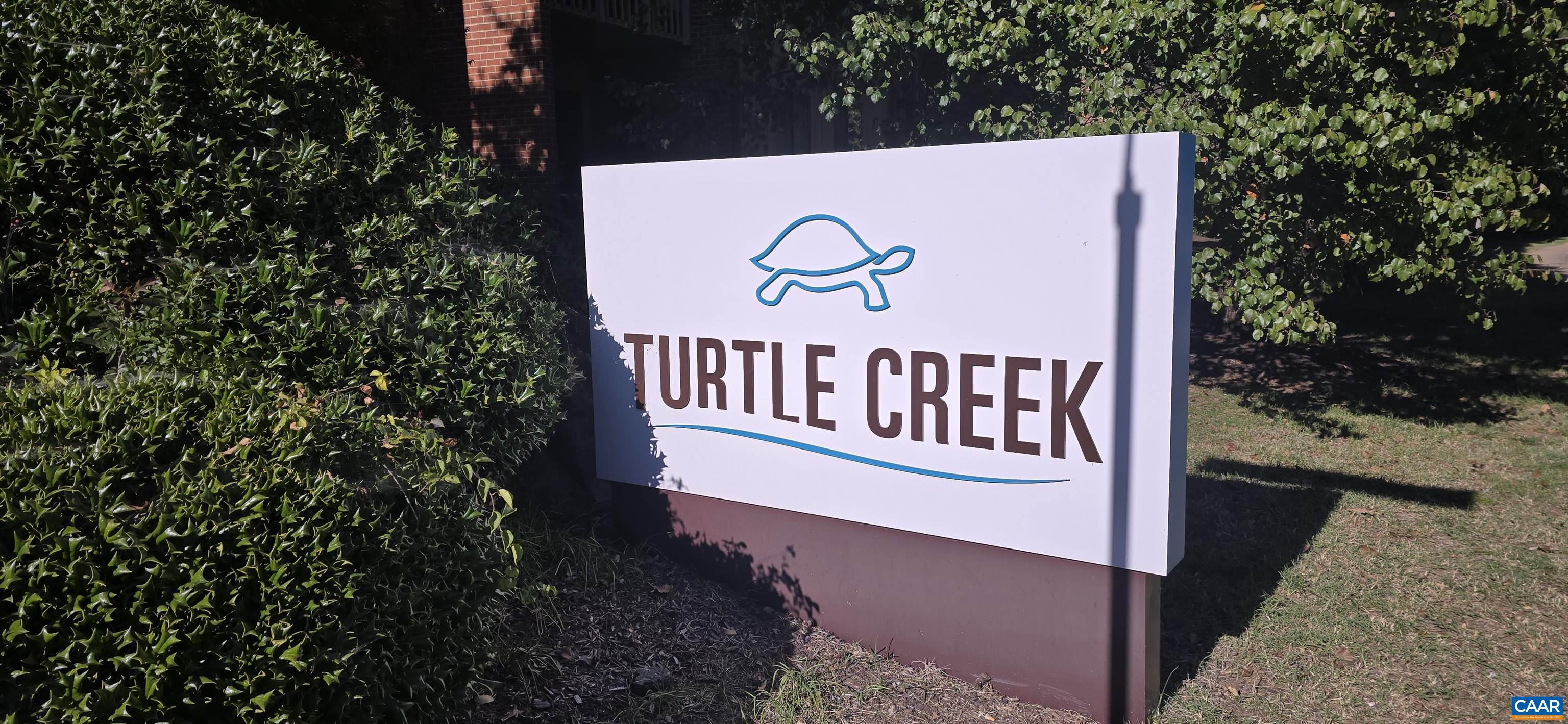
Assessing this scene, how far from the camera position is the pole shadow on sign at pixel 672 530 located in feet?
18.0

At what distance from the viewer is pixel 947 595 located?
4926mm

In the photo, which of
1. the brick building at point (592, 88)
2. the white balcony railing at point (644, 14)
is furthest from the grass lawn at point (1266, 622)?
the white balcony railing at point (644, 14)

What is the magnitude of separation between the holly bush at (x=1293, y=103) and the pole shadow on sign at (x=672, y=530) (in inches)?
162

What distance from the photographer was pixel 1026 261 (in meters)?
4.48

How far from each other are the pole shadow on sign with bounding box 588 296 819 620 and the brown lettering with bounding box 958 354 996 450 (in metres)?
1.26

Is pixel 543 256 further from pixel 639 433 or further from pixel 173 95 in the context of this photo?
pixel 173 95

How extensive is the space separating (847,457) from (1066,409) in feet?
3.72

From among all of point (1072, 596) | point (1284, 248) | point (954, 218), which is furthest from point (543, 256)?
point (1284, 248)

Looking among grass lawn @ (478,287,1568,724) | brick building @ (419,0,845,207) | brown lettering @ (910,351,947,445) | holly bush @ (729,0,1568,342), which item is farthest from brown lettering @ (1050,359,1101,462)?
brick building @ (419,0,845,207)

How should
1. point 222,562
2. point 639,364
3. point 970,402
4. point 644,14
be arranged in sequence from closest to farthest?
point 222,562
point 970,402
point 639,364
point 644,14

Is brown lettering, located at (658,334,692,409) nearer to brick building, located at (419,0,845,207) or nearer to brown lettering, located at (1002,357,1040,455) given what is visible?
brown lettering, located at (1002,357,1040,455)

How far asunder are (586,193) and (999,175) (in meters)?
2.49

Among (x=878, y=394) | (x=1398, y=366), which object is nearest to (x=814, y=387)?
(x=878, y=394)

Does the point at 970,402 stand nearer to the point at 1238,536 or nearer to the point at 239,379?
the point at 239,379
